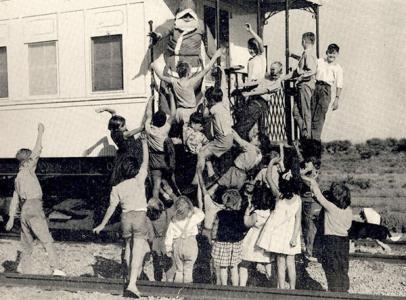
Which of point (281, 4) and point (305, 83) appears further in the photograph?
point (281, 4)

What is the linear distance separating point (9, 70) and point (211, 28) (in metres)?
4.05

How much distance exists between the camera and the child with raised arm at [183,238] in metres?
6.37

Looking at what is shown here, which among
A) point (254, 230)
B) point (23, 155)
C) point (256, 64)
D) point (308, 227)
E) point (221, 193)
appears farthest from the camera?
point (256, 64)

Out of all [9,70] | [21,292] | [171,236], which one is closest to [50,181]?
[9,70]

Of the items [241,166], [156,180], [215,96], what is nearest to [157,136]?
[156,180]

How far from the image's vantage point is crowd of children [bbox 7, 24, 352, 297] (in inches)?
249

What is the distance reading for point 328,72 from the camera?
32.2 feet

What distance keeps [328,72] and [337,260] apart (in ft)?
14.5

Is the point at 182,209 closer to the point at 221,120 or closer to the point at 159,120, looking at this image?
the point at 221,120

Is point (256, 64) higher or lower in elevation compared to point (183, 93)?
higher

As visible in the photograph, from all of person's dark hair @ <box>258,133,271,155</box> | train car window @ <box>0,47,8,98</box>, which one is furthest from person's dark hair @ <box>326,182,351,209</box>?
train car window @ <box>0,47,8,98</box>

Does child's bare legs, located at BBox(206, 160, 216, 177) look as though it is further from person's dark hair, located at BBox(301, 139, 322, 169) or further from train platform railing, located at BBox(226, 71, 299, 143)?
train platform railing, located at BBox(226, 71, 299, 143)

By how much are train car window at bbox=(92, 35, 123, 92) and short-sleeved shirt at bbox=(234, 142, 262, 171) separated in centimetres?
344

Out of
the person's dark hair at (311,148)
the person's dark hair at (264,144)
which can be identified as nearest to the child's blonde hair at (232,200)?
the person's dark hair at (311,148)
